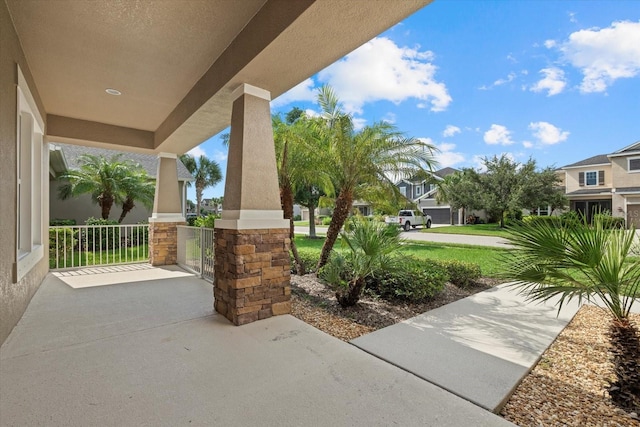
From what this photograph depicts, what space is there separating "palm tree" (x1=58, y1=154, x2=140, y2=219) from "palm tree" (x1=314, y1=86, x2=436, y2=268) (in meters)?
10.1

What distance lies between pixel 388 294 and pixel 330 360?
2506mm

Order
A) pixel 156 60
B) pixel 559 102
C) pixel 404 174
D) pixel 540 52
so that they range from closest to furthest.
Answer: pixel 156 60, pixel 404 174, pixel 540 52, pixel 559 102

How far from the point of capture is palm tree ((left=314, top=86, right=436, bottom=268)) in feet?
21.4

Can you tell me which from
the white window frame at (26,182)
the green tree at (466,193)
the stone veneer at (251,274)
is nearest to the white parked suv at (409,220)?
the green tree at (466,193)

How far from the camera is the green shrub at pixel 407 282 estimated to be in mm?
4871

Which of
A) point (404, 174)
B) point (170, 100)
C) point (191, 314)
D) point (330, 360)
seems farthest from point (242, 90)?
point (404, 174)

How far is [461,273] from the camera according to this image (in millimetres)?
6090

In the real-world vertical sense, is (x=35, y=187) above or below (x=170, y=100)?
below

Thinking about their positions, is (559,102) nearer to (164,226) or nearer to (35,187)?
(164,226)

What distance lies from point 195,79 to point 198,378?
4.45m

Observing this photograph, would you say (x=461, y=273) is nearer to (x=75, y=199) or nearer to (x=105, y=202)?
(x=105, y=202)

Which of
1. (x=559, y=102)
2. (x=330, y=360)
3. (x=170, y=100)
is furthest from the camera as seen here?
(x=559, y=102)

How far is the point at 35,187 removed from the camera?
536 centimetres

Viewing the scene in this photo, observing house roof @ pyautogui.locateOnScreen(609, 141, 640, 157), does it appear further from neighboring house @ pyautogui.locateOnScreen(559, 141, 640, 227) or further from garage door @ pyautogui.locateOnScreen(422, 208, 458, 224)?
garage door @ pyautogui.locateOnScreen(422, 208, 458, 224)
